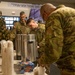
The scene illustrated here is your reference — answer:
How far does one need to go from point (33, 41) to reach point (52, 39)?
0.70 m

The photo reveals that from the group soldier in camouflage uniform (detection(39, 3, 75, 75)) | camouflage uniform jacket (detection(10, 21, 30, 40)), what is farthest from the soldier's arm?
camouflage uniform jacket (detection(10, 21, 30, 40))

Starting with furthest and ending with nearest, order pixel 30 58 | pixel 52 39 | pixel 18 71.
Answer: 1. pixel 30 58
2. pixel 18 71
3. pixel 52 39

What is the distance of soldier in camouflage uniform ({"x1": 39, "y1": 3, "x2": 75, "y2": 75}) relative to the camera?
4.79 ft

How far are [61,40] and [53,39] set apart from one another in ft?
0.20

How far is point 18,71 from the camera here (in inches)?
73.7

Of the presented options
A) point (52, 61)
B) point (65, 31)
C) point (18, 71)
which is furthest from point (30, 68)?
point (65, 31)

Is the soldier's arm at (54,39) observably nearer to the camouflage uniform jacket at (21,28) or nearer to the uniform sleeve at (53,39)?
the uniform sleeve at (53,39)

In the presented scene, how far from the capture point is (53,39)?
1.46 m

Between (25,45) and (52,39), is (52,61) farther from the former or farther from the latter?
(25,45)

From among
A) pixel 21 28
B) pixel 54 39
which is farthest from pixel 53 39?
pixel 21 28

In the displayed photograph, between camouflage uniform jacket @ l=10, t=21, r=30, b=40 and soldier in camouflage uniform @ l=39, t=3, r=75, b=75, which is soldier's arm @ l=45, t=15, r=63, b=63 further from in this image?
camouflage uniform jacket @ l=10, t=21, r=30, b=40

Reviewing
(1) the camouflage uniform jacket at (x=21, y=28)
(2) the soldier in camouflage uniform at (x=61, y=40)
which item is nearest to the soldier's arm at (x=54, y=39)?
(2) the soldier in camouflage uniform at (x=61, y=40)

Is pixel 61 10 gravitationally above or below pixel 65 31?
above

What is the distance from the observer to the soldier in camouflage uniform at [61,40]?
1.46 meters
